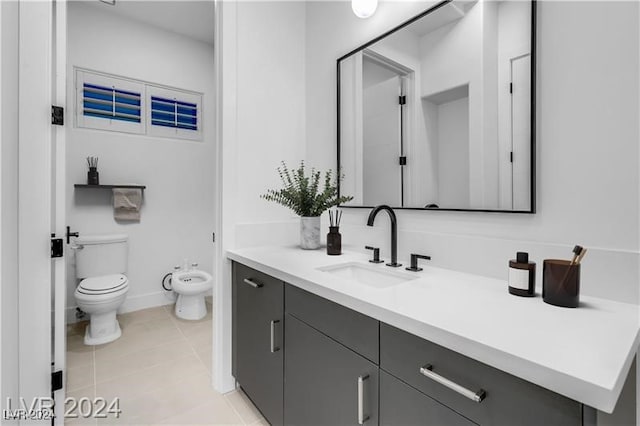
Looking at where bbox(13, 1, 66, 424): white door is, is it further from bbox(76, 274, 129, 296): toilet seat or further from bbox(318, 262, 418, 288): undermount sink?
bbox(318, 262, 418, 288): undermount sink

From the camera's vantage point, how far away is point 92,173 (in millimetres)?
2633

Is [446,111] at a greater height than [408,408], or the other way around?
[446,111]

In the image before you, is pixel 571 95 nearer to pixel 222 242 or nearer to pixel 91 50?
pixel 222 242

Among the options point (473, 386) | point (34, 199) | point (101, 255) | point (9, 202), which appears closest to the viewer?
point (473, 386)

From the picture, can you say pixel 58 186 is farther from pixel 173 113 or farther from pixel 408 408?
pixel 173 113

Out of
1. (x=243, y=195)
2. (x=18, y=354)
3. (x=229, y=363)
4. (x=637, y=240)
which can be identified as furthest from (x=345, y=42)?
(x=18, y=354)

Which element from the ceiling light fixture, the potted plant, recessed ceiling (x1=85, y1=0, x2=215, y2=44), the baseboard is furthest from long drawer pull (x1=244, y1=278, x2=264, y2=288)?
recessed ceiling (x1=85, y1=0, x2=215, y2=44)

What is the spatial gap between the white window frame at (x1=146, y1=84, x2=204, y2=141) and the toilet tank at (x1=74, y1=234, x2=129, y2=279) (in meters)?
1.09

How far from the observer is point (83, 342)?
233 cm

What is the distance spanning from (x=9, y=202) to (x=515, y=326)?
1687 mm

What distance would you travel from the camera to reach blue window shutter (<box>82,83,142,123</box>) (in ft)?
8.83

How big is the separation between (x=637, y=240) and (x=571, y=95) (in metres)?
0.48

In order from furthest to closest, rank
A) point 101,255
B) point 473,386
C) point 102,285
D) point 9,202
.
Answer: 1. point 101,255
2. point 102,285
3. point 9,202
4. point 473,386

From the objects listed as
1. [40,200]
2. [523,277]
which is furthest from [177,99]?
[523,277]
